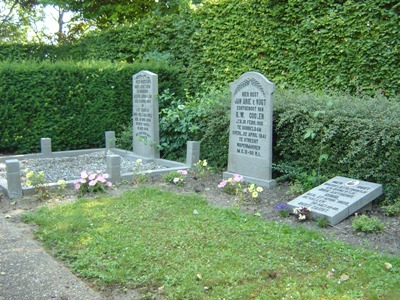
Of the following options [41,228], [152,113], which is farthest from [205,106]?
[41,228]

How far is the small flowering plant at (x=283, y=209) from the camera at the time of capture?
5.28m

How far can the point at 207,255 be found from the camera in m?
4.05

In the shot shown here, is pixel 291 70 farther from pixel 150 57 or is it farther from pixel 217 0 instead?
pixel 150 57

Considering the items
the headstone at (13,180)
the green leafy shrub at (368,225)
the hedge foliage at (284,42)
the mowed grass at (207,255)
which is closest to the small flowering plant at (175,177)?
the mowed grass at (207,255)

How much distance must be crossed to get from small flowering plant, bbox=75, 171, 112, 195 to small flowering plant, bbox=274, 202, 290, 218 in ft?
8.74

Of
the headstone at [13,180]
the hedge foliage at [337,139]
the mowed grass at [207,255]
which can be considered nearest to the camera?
the mowed grass at [207,255]

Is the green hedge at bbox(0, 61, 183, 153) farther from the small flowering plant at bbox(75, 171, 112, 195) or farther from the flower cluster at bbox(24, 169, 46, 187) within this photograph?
the small flowering plant at bbox(75, 171, 112, 195)

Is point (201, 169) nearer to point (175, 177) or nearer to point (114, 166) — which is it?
point (175, 177)

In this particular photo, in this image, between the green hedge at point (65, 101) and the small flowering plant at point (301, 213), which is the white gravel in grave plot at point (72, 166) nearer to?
the green hedge at point (65, 101)

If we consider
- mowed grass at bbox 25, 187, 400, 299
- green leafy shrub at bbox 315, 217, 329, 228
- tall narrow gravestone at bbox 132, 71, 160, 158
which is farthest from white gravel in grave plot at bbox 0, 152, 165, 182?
green leafy shrub at bbox 315, 217, 329, 228

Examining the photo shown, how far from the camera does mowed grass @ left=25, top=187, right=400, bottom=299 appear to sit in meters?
3.42

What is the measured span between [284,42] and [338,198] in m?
5.05

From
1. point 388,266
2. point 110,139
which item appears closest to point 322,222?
point 388,266

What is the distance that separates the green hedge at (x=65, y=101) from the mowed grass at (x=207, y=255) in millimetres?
5135
